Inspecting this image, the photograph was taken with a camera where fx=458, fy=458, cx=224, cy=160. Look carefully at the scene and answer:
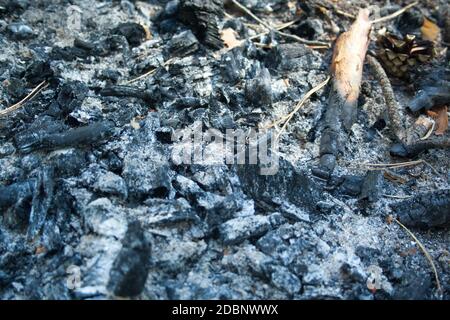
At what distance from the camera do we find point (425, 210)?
256cm

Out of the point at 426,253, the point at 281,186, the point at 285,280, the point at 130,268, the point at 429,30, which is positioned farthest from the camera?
the point at 429,30

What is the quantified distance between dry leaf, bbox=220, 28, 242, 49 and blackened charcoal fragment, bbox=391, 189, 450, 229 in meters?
1.64

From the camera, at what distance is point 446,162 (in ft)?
9.48

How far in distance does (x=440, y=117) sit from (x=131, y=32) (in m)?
2.29

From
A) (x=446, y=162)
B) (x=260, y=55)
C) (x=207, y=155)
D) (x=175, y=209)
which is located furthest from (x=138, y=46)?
(x=446, y=162)

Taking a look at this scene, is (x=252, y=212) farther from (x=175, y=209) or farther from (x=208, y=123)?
(x=208, y=123)

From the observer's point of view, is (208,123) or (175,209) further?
(208,123)

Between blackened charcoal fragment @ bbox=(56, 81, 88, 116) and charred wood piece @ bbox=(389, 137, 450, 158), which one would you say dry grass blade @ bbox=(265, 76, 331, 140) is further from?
blackened charcoal fragment @ bbox=(56, 81, 88, 116)

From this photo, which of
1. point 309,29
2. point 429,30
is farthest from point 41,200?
point 429,30

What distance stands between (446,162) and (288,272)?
1.39 m

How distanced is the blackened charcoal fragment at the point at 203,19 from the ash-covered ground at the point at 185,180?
0.04 feet

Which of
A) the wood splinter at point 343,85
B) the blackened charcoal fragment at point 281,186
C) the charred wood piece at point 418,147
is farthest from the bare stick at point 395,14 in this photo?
the blackened charcoal fragment at point 281,186

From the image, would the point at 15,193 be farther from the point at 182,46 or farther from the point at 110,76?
the point at 182,46

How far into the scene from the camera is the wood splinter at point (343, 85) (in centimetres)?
282
